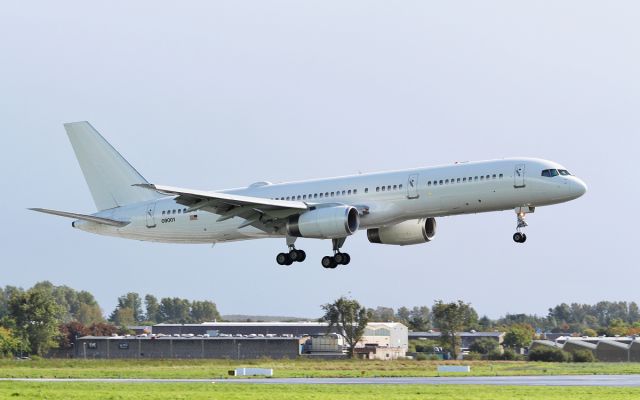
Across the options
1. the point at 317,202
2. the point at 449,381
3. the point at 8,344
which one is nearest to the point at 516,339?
the point at 8,344

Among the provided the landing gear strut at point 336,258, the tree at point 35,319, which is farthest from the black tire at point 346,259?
the tree at point 35,319

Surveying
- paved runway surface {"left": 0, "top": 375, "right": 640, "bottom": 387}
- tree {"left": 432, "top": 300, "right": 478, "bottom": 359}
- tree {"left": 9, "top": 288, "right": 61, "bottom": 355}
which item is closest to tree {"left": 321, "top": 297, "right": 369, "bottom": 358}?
tree {"left": 432, "top": 300, "right": 478, "bottom": 359}

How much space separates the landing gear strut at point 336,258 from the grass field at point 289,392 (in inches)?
396

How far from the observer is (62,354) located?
132 m

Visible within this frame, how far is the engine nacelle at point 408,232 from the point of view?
243 ft

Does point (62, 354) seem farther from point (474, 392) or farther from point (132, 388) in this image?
point (474, 392)

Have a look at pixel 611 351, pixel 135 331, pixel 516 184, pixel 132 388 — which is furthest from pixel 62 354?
pixel 516 184

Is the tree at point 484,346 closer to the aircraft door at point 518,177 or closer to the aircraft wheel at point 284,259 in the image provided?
the aircraft wheel at point 284,259

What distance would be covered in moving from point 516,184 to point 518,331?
10031cm

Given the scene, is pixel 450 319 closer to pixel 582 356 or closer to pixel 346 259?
pixel 582 356

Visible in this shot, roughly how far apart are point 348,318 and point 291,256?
2306 inches

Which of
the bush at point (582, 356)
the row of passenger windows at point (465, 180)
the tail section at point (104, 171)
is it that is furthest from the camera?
the bush at point (582, 356)

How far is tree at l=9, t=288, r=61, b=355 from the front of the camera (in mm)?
128125

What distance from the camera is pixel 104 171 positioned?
81375 mm
